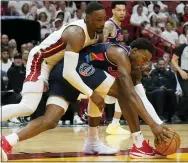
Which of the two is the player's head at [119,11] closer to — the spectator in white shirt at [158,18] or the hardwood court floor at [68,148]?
the hardwood court floor at [68,148]

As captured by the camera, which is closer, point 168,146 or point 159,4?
point 168,146

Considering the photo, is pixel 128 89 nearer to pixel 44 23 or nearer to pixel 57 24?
pixel 57 24

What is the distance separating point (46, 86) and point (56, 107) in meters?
0.28

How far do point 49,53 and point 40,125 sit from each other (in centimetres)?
78

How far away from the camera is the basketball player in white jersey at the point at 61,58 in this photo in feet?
17.9

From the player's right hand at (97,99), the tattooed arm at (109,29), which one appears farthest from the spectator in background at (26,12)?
the player's right hand at (97,99)

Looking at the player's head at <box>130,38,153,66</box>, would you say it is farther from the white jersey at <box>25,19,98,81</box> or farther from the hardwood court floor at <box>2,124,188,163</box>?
the hardwood court floor at <box>2,124,188,163</box>

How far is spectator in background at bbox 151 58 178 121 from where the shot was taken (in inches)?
439

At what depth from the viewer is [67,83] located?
5684 millimetres

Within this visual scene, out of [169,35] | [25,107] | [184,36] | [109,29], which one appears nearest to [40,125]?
[25,107]


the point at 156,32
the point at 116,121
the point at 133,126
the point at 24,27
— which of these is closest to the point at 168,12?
the point at 156,32

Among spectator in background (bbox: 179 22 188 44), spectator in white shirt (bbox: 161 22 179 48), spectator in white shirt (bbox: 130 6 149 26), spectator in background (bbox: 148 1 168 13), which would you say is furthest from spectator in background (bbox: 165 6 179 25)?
spectator in background (bbox: 179 22 188 44)

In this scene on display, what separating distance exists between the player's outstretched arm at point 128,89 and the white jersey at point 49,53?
30cm

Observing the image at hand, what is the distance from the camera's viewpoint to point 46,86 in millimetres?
5691
